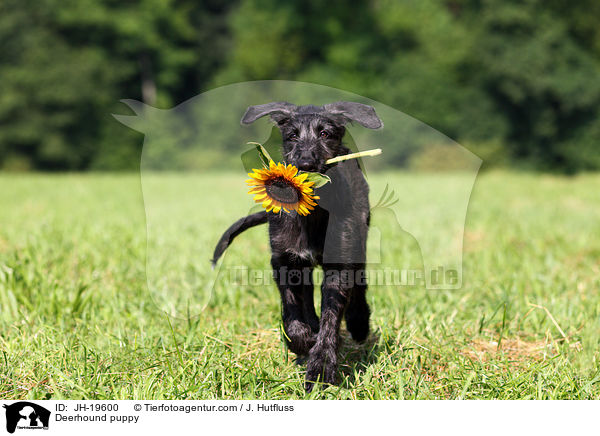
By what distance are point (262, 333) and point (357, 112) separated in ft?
5.35

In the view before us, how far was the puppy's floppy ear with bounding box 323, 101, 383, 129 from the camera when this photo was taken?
2.54 meters

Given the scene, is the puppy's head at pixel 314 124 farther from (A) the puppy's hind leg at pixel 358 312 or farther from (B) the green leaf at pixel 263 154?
(A) the puppy's hind leg at pixel 358 312

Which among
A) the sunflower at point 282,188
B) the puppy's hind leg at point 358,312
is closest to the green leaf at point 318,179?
the sunflower at point 282,188

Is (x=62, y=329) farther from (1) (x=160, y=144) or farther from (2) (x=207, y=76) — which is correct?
(2) (x=207, y=76)

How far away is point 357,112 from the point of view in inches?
101

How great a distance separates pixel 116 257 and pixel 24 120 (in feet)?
92.7

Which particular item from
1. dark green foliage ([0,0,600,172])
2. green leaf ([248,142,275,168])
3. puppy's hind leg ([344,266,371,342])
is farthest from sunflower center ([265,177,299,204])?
dark green foliage ([0,0,600,172])

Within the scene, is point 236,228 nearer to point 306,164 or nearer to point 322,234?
point 322,234

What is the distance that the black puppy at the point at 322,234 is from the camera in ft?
8.53

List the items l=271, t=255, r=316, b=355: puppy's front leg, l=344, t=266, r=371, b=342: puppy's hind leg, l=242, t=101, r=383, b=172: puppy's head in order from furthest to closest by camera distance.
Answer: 1. l=344, t=266, r=371, b=342: puppy's hind leg
2. l=271, t=255, r=316, b=355: puppy's front leg
3. l=242, t=101, r=383, b=172: puppy's head

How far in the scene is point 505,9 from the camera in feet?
92.8
